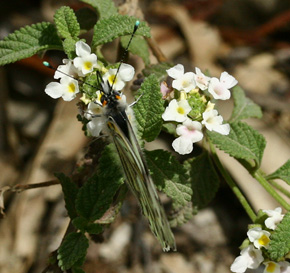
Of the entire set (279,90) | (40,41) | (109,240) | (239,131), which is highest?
(279,90)

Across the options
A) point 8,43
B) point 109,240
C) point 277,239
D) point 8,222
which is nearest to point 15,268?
point 8,222

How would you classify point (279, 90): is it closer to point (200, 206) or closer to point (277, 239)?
point (200, 206)

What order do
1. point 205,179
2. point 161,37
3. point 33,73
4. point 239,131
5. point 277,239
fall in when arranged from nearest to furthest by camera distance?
point 277,239 < point 239,131 < point 205,179 < point 33,73 < point 161,37

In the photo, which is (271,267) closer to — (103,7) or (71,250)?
(71,250)

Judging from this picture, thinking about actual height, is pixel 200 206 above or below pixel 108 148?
below

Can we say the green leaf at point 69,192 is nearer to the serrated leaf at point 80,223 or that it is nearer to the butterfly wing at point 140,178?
the serrated leaf at point 80,223

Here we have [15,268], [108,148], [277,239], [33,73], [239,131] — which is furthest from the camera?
[33,73]

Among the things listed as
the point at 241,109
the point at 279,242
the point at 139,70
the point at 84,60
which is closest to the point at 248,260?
the point at 279,242
